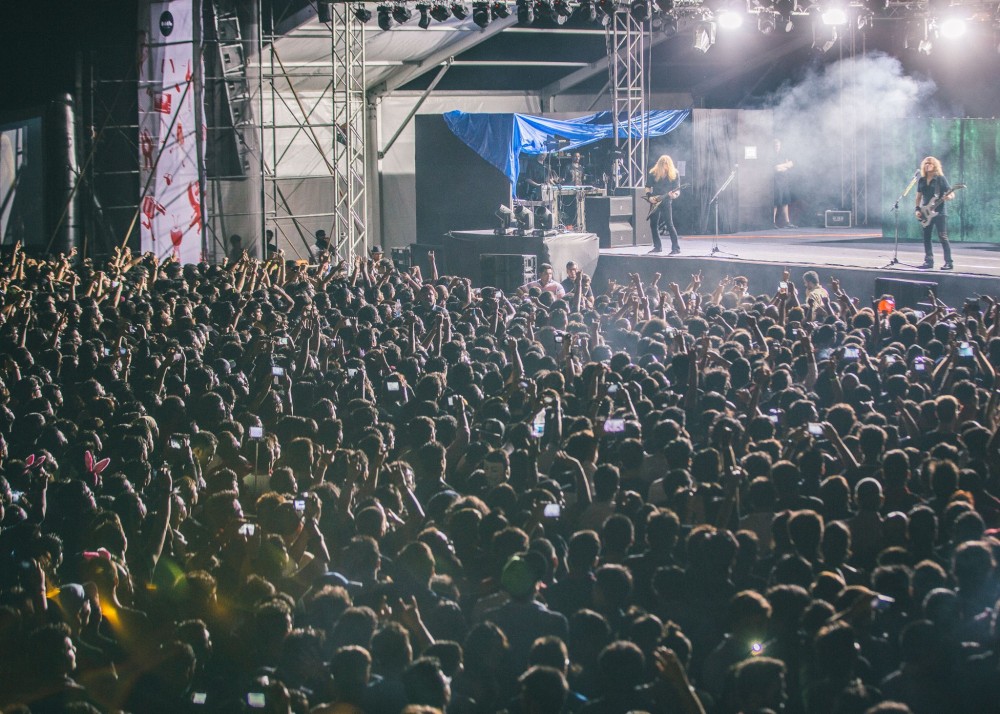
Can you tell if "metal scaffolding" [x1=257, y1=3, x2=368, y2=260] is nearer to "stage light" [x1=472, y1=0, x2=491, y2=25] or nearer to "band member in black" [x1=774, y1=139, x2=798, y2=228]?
"stage light" [x1=472, y1=0, x2=491, y2=25]

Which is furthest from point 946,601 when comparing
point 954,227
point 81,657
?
point 954,227

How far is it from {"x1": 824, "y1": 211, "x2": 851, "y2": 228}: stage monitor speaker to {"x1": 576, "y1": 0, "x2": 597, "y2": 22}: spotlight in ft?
36.3

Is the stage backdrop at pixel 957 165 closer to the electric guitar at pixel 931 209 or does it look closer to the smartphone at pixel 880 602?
the electric guitar at pixel 931 209

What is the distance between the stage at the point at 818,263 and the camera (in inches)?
604

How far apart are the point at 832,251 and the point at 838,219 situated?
7.30m

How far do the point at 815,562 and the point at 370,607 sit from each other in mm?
1974

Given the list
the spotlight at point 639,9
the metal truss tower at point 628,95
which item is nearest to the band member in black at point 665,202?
the metal truss tower at point 628,95

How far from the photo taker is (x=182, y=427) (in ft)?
23.5

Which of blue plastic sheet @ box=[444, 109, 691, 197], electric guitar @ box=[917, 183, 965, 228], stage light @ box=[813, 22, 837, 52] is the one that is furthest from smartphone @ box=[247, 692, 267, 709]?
blue plastic sheet @ box=[444, 109, 691, 197]

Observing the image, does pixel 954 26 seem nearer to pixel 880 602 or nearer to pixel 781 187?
pixel 781 187

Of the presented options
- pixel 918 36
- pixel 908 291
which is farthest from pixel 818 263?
pixel 918 36

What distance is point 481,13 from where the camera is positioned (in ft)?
60.0

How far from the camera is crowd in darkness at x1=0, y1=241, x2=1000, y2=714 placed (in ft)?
13.5

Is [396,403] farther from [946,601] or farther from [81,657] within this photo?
[946,601]
